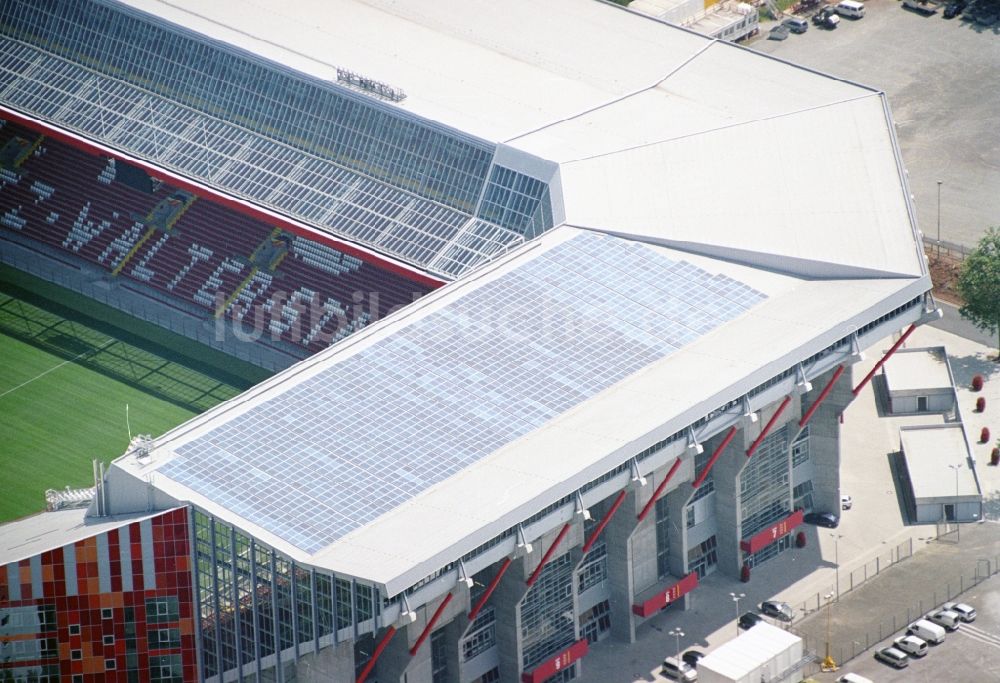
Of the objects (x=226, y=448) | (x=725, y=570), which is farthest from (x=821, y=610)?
(x=226, y=448)

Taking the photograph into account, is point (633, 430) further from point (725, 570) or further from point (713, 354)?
point (725, 570)

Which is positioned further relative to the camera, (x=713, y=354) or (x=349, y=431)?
(x=713, y=354)

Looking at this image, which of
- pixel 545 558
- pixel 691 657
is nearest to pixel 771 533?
pixel 691 657

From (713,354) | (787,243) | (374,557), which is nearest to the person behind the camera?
(374,557)

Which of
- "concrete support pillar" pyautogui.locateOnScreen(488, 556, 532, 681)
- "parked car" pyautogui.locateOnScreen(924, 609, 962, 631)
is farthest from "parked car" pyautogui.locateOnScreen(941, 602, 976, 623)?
"concrete support pillar" pyautogui.locateOnScreen(488, 556, 532, 681)

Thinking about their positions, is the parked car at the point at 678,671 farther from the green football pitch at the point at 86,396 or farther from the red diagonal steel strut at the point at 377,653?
the green football pitch at the point at 86,396

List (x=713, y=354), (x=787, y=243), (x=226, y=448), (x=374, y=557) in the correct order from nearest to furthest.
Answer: (x=374, y=557)
(x=226, y=448)
(x=713, y=354)
(x=787, y=243)

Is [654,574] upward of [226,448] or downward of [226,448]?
downward

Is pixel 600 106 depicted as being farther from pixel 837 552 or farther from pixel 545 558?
pixel 545 558
